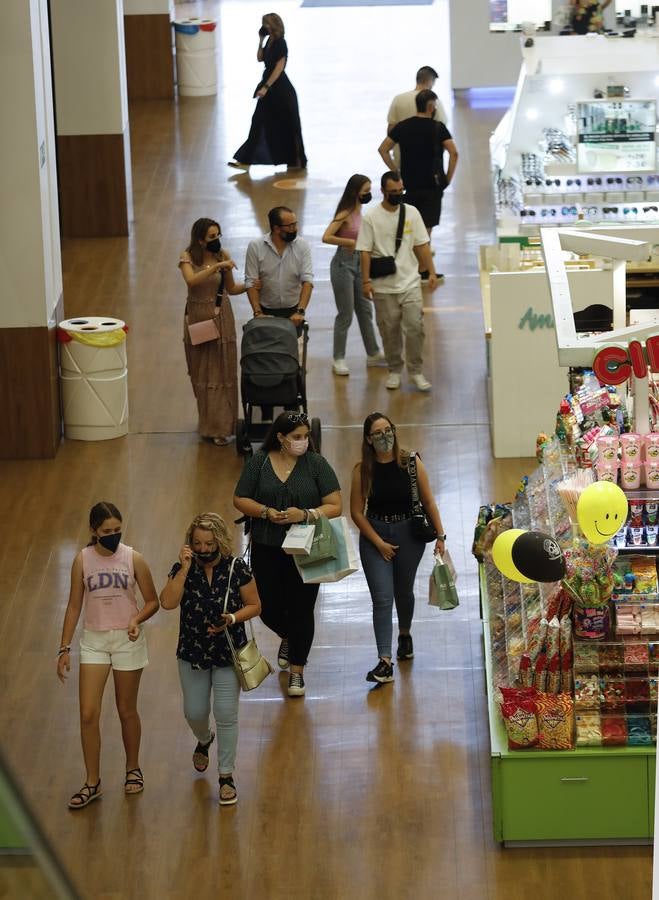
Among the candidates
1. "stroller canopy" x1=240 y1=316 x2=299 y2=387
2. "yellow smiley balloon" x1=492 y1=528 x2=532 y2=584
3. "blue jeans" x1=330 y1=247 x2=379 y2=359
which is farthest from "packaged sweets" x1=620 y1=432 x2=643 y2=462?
"blue jeans" x1=330 y1=247 x2=379 y2=359

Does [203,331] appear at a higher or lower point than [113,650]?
higher

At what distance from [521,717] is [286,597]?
1658mm

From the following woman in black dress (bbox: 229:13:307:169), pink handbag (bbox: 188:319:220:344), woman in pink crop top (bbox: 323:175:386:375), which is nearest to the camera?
pink handbag (bbox: 188:319:220:344)

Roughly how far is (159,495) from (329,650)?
2.32 m

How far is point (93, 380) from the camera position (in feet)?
34.1

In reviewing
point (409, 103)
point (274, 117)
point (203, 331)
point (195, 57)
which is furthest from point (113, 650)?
point (195, 57)

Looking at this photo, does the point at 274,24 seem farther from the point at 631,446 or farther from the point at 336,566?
the point at 631,446

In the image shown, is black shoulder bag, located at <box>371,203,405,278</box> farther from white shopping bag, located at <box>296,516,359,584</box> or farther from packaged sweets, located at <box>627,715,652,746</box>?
packaged sweets, located at <box>627,715,652,746</box>

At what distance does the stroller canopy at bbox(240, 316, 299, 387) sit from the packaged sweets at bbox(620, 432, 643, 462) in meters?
3.65

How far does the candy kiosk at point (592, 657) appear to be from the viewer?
222 inches

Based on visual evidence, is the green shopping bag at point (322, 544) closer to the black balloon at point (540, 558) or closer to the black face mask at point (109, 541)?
the black face mask at point (109, 541)

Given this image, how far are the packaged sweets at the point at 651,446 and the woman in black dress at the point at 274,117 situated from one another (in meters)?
11.9

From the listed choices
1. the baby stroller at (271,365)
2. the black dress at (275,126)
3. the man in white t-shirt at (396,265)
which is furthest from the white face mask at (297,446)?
the black dress at (275,126)

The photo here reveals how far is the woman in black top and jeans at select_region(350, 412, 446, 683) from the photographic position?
691 centimetres
